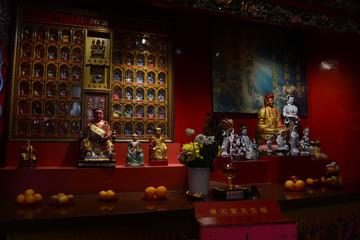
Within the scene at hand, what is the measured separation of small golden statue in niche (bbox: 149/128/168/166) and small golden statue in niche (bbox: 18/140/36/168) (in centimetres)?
122

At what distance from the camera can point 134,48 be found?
3613mm

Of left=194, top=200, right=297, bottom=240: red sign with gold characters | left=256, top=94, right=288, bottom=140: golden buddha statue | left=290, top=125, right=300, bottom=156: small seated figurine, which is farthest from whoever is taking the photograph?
left=256, top=94, right=288, bottom=140: golden buddha statue

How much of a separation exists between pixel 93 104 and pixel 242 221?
91.6 inches

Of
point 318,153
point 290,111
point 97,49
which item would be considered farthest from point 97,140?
point 318,153

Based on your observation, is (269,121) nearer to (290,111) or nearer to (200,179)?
(290,111)

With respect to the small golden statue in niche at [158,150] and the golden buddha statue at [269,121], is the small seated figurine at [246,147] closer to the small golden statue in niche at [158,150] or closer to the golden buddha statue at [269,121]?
the golden buddha statue at [269,121]

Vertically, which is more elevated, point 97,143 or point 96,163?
point 97,143

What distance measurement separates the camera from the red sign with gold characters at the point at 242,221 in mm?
1661

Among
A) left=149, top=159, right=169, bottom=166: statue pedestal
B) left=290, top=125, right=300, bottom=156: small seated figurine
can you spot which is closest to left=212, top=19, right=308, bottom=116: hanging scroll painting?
left=290, top=125, right=300, bottom=156: small seated figurine

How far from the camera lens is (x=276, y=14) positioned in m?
2.96

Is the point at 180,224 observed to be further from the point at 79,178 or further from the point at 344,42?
the point at 344,42

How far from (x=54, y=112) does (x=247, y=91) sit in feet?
8.89

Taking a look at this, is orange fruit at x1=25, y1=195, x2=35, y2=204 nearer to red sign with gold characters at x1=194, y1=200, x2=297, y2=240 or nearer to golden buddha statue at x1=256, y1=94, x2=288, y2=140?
red sign with gold characters at x1=194, y1=200, x2=297, y2=240

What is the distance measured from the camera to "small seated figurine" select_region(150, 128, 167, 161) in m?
3.17
